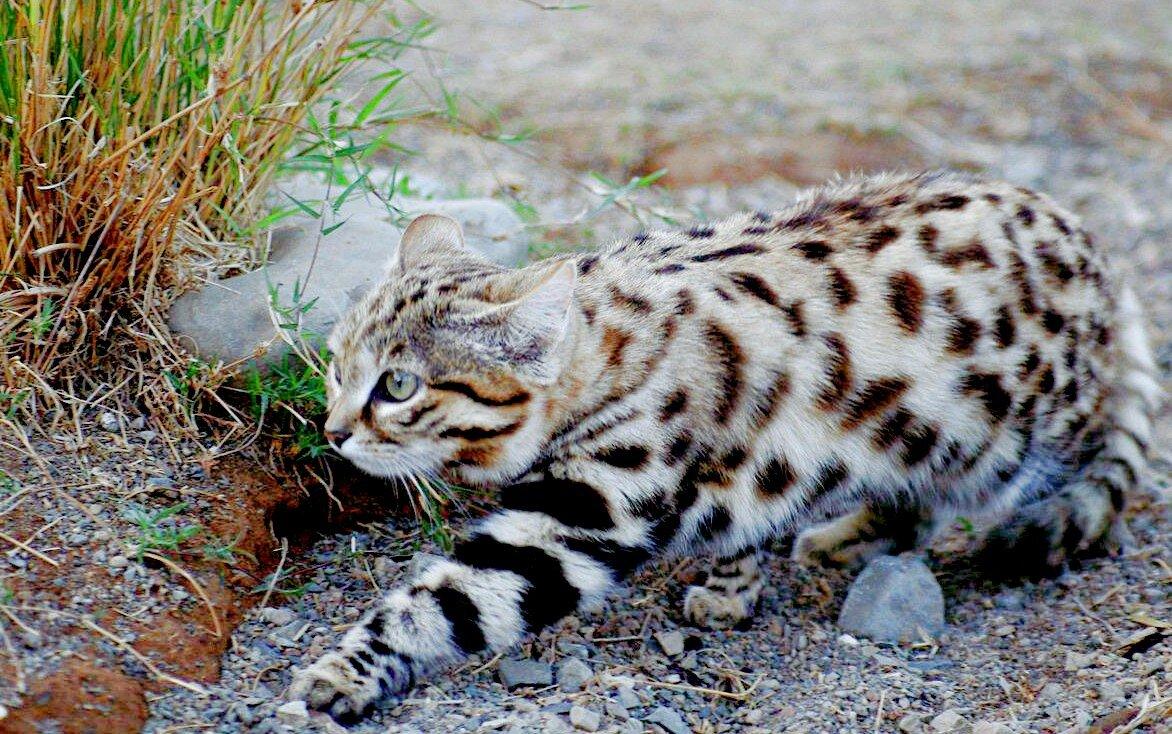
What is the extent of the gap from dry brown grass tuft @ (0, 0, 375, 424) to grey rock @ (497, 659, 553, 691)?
131 cm

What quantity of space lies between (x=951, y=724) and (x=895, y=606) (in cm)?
63

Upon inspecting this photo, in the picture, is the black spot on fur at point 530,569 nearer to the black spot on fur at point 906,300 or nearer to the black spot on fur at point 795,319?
the black spot on fur at point 795,319

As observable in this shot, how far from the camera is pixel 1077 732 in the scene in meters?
3.57

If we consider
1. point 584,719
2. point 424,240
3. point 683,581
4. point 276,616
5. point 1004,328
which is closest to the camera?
point 584,719

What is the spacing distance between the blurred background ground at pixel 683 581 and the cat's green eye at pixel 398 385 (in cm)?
63

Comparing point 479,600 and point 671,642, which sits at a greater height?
point 479,600

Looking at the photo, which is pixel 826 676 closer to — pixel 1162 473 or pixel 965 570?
pixel 965 570

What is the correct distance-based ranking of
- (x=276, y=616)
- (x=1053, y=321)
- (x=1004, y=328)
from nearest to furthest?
1. (x=276, y=616)
2. (x=1004, y=328)
3. (x=1053, y=321)

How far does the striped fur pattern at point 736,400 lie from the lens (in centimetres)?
381

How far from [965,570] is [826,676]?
38.5 inches

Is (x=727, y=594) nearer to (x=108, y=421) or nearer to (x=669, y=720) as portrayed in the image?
(x=669, y=720)

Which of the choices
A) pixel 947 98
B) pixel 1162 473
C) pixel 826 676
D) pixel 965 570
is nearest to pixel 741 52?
pixel 947 98

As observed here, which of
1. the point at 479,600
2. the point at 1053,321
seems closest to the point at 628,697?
the point at 479,600

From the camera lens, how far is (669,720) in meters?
3.78
